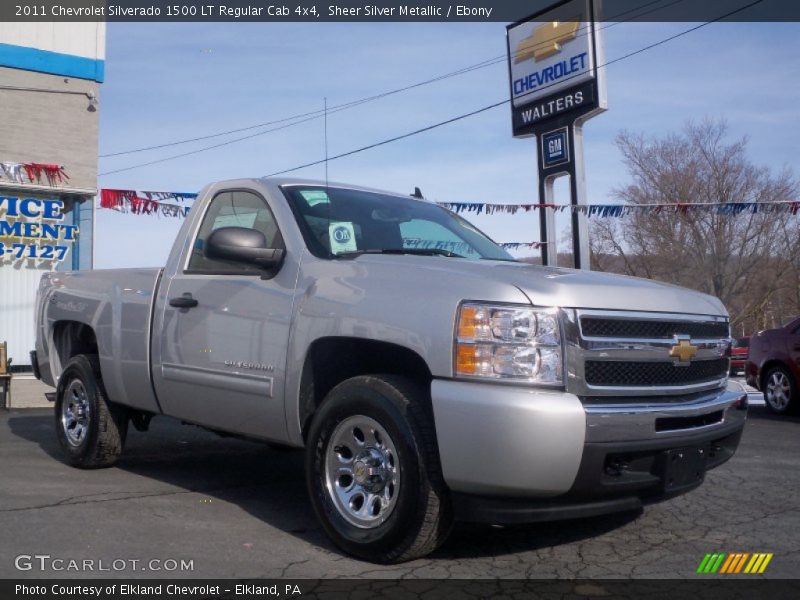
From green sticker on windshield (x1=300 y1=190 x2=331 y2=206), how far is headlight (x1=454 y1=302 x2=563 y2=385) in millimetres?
1667

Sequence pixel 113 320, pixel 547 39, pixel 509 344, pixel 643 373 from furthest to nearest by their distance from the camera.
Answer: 1. pixel 547 39
2. pixel 113 320
3. pixel 643 373
4. pixel 509 344

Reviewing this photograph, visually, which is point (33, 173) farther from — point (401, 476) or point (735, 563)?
point (735, 563)

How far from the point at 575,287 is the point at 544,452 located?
2.55ft

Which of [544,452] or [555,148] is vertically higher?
[555,148]

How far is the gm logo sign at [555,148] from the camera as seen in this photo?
17.9 meters

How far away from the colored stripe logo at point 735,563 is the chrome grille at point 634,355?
0.80m

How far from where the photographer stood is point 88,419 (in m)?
6.11

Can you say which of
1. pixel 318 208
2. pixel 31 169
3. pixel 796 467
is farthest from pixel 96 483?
pixel 31 169

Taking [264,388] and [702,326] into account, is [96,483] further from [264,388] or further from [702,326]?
[702,326]

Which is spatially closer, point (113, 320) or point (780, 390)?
point (113, 320)

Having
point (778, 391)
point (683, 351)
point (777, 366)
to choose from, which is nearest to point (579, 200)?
point (777, 366)

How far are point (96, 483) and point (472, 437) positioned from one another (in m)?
3.32

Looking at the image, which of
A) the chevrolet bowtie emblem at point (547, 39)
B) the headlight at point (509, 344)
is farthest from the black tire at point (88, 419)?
the chevrolet bowtie emblem at point (547, 39)

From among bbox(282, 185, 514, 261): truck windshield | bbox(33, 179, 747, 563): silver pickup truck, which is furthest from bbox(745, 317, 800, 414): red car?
bbox(282, 185, 514, 261): truck windshield
